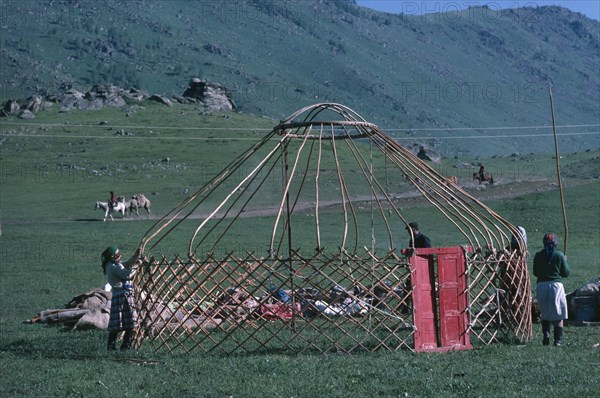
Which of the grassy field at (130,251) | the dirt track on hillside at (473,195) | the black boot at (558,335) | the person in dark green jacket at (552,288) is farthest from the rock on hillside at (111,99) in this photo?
the black boot at (558,335)

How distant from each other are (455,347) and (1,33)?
4457 inches

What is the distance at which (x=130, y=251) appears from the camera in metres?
22.6

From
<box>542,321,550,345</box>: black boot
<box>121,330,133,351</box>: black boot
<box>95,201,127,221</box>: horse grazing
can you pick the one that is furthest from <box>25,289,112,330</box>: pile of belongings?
<box>95,201,127,221</box>: horse grazing

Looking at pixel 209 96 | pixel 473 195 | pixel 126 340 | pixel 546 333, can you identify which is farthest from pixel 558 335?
pixel 209 96

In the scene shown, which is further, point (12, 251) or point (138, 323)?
point (12, 251)

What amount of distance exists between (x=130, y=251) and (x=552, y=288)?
14.1 m

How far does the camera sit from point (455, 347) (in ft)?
33.3

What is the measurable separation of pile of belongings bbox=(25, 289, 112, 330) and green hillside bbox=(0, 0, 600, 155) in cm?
7641

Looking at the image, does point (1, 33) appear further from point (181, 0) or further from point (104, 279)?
point (104, 279)

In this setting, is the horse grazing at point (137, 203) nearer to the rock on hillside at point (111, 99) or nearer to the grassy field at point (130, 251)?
the grassy field at point (130, 251)

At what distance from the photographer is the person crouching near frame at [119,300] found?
1034 cm

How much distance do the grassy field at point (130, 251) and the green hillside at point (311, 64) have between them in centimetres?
4251

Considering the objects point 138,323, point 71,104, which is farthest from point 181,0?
point 138,323

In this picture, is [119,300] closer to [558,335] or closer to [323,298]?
[323,298]
